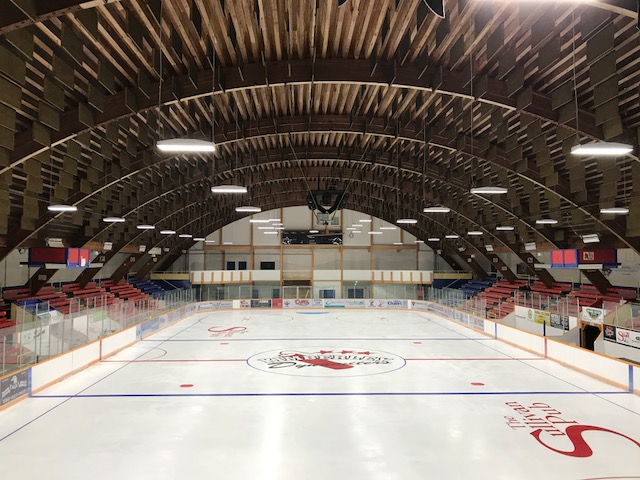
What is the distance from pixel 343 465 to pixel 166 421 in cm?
412

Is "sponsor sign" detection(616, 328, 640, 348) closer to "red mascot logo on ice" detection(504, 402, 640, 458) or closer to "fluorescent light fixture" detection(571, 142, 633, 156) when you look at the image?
"red mascot logo on ice" detection(504, 402, 640, 458)

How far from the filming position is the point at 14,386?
Answer: 33.1 feet

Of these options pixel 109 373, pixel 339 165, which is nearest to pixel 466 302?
pixel 339 165

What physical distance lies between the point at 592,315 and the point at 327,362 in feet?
31.9

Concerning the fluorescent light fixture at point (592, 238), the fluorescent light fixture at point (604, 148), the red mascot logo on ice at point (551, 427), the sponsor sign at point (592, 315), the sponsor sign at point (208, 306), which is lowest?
the red mascot logo on ice at point (551, 427)

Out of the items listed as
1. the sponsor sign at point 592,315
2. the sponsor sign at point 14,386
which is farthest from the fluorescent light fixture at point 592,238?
the sponsor sign at point 14,386

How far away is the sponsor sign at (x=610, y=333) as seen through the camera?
46.5 feet

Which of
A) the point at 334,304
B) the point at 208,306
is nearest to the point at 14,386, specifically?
the point at 208,306

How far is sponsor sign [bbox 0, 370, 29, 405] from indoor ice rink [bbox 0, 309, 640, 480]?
0.96ft

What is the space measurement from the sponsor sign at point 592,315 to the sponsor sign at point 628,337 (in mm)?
1275

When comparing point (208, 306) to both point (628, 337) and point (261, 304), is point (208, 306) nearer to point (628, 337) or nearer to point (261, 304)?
point (261, 304)

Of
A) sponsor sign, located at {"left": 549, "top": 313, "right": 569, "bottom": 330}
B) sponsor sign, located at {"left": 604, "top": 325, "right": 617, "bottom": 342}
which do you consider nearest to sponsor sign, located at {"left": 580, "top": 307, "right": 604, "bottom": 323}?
sponsor sign, located at {"left": 604, "top": 325, "right": 617, "bottom": 342}

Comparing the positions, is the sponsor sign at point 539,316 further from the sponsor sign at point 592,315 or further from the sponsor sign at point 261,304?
the sponsor sign at point 261,304

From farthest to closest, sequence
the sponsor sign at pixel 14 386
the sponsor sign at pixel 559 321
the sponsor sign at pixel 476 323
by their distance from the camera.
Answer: the sponsor sign at pixel 476 323
the sponsor sign at pixel 559 321
the sponsor sign at pixel 14 386
